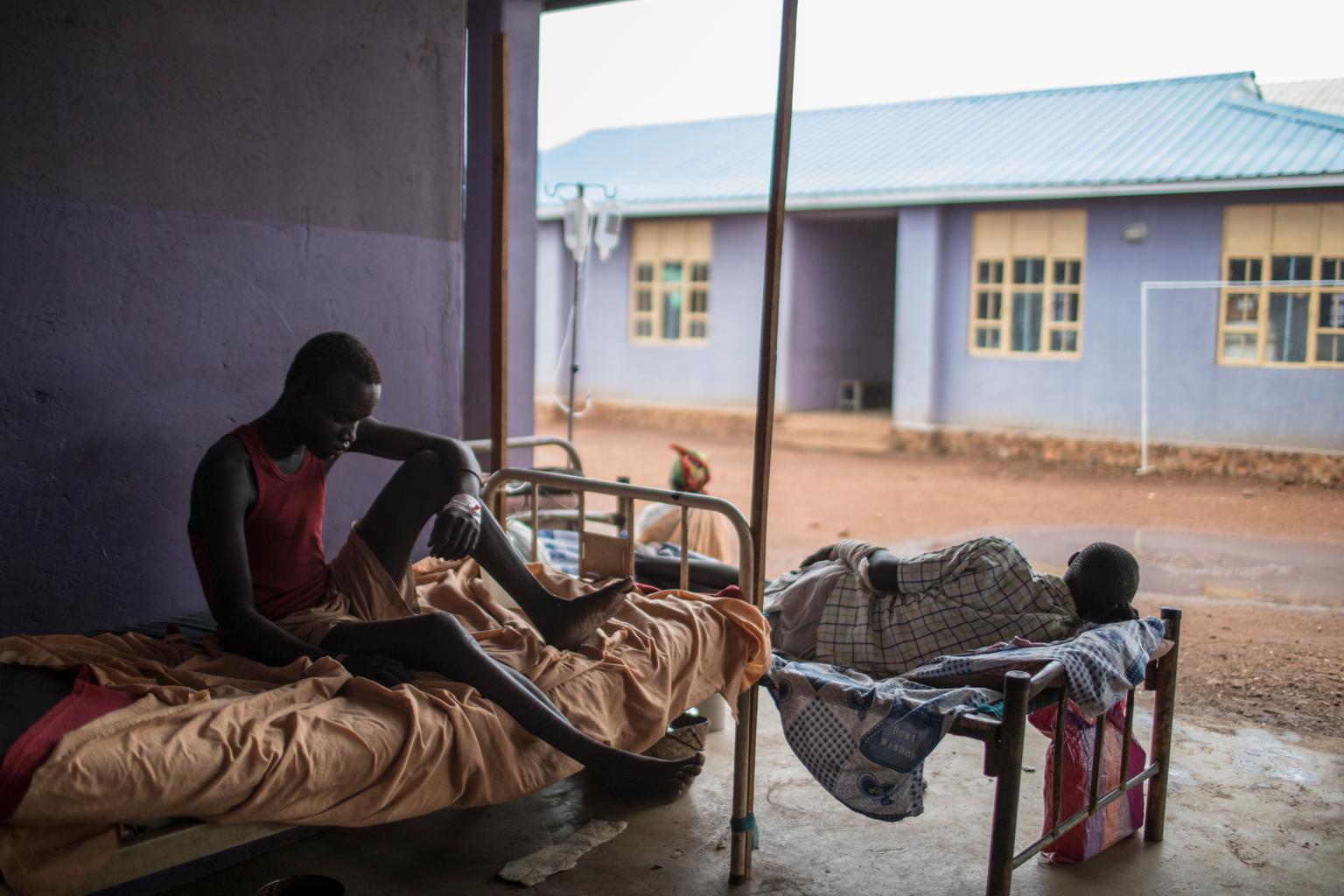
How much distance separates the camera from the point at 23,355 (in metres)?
3.16

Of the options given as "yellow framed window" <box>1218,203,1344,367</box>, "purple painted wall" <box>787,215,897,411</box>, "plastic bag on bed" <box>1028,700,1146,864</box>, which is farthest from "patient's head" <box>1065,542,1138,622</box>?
"purple painted wall" <box>787,215,897,411</box>

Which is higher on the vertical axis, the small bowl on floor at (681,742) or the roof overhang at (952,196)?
the roof overhang at (952,196)

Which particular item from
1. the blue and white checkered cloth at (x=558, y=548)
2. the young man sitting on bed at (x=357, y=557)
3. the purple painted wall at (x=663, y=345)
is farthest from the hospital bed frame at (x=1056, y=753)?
the purple painted wall at (x=663, y=345)

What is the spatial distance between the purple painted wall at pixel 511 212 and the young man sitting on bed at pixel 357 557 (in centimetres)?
363

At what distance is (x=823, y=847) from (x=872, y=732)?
2.18ft

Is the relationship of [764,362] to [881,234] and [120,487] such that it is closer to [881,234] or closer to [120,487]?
[120,487]

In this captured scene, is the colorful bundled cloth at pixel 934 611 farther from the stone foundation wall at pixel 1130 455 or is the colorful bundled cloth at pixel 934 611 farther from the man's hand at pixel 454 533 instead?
the stone foundation wall at pixel 1130 455

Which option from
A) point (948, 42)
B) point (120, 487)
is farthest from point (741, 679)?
point (948, 42)

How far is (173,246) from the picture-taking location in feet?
11.4

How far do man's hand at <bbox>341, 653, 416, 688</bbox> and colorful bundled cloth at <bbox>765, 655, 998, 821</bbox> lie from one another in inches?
44.8

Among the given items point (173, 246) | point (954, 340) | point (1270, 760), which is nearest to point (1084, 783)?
point (1270, 760)

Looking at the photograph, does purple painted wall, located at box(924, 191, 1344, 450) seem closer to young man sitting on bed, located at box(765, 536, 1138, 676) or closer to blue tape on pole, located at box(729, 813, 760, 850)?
young man sitting on bed, located at box(765, 536, 1138, 676)

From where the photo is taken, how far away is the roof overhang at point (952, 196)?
35.5 feet

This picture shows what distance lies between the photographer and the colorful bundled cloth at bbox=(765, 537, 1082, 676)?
3641 mm
